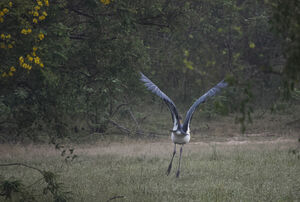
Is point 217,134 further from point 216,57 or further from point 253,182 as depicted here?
point 253,182

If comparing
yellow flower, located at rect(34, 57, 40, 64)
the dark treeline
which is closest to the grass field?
the dark treeline

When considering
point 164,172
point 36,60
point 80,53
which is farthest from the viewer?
point 164,172

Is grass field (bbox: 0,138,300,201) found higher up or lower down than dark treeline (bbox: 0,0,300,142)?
lower down

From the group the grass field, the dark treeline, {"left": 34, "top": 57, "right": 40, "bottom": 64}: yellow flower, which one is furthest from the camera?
the grass field

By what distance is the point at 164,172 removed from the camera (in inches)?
389

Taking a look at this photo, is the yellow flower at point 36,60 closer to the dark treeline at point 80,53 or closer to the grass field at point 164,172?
the dark treeline at point 80,53

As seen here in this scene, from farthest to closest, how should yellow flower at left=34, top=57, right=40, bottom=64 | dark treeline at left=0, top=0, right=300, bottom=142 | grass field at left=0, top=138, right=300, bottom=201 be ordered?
grass field at left=0, top=138, right=300, bottom=201, yellow flower at left=34, top=57, right=40, bottom=64, dark treeline at left=0, top=0, right=300, bottom=142

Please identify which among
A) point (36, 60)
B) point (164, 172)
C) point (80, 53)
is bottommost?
point (164, 172)

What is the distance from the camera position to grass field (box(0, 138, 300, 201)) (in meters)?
7.46

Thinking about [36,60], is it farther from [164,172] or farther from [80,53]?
[164,172]

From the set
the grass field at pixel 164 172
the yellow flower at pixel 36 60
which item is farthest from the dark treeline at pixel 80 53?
the grass field at pixel 164 172

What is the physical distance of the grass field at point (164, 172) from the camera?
746 cm

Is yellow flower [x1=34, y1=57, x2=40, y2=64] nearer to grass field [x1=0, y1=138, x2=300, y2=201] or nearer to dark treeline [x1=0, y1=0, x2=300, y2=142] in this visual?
dark treeline [x1=0, y1=0, x2=300, y2=142]

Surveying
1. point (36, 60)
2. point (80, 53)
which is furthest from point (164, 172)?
point (36, 60)
